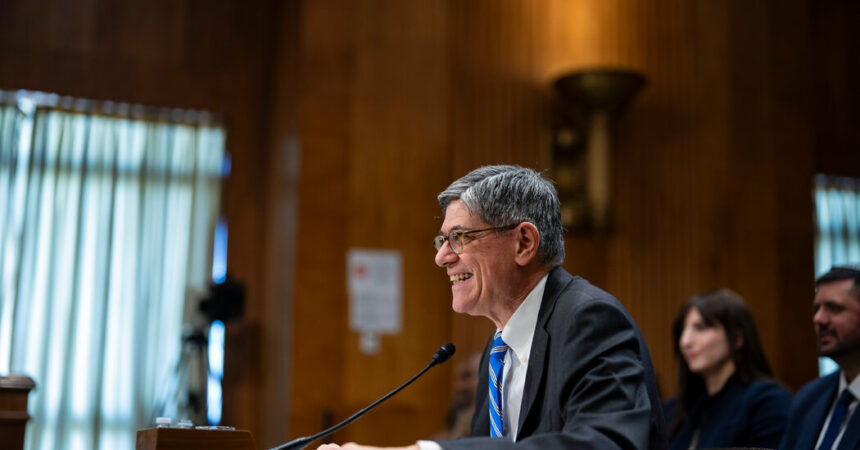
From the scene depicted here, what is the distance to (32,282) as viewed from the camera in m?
5.70

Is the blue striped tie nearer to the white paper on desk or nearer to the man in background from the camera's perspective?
the man in background

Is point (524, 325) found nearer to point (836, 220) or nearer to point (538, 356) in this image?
point (538, 356)

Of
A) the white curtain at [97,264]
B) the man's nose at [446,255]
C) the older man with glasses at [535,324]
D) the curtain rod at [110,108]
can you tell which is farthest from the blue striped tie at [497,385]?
the curtain rod at [110,108]

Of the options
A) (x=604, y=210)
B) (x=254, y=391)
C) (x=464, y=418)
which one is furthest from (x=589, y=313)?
(x=254, y=391)

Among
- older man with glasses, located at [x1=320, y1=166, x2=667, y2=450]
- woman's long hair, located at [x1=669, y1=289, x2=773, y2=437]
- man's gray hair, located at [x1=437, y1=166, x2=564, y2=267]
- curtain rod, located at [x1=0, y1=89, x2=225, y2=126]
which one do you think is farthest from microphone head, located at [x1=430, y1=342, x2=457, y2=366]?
curtain rod, located at [x1=0, y1=89, x2=225, y2=126]

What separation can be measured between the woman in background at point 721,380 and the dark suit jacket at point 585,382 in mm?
1832

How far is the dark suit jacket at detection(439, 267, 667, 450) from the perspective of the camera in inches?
76.1

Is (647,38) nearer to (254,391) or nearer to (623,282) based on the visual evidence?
(623,282)

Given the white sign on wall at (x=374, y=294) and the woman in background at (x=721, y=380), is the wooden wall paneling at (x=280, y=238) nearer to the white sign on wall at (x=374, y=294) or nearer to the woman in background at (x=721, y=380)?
the white sign on wall at (x=374, y=294)

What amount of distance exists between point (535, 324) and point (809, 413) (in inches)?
60.0

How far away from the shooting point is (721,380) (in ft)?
13.2

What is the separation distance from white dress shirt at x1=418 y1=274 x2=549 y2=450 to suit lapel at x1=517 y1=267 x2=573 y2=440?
0.04 m

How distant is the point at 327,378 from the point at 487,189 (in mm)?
3346

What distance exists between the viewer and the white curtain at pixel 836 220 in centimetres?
709
